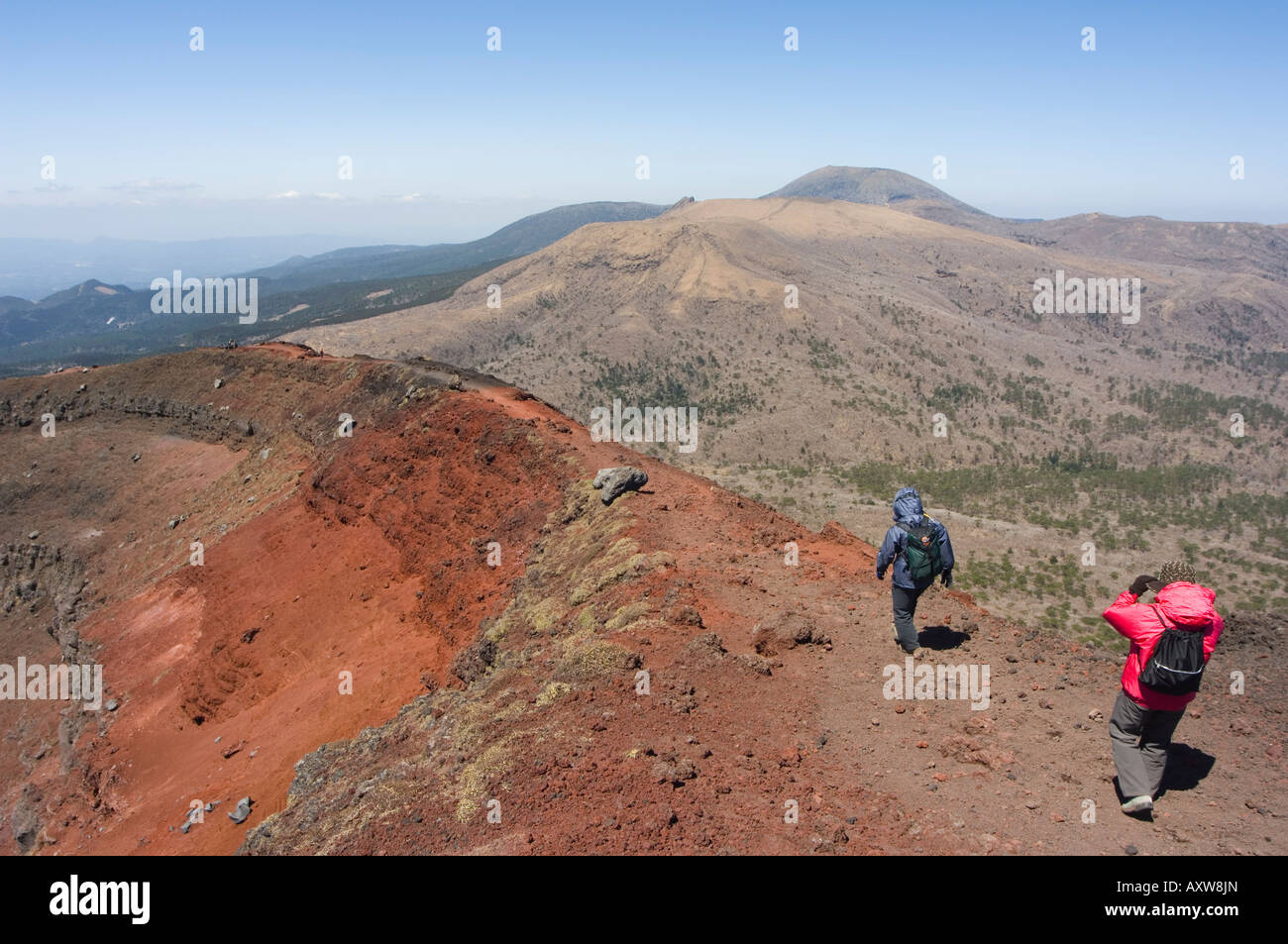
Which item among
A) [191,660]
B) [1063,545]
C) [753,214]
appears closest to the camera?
Answer: [191,660]

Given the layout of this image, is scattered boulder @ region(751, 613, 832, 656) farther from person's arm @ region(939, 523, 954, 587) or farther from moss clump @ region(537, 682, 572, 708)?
moss clump @ region(537, 682, 572, 708)

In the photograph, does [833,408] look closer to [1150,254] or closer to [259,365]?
[259,365]

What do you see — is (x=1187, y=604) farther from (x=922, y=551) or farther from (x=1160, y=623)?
(x=922, y=551)

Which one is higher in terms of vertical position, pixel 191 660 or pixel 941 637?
pixel 941 637

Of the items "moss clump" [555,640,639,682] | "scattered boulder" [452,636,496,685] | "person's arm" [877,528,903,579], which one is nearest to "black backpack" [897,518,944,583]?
"person's arm" [877,528,903,579]

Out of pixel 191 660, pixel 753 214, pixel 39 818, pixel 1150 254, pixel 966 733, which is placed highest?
pixel 753 214

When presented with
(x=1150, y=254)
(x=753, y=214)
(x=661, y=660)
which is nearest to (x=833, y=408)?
(x=661, y=660)

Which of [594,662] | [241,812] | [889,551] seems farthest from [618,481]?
[241,812]

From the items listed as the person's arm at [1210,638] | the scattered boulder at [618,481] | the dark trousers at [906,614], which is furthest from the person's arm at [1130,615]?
the scattered boulder at [618,481]
